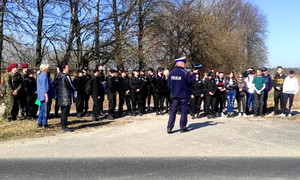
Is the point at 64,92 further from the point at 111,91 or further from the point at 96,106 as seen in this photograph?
the point at 111,91

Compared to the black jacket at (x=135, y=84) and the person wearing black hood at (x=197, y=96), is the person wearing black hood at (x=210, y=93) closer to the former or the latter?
the person wearing black hood at (x=197, y=96)

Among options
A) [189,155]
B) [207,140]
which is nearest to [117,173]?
[189,155]

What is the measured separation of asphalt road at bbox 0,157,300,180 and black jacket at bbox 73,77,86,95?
214 inches

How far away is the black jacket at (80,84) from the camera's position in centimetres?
1045

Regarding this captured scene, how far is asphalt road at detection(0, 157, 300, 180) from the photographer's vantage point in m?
4.34

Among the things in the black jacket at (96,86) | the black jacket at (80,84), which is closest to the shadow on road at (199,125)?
the black jacket at (96,86)

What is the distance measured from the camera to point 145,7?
17188 mm

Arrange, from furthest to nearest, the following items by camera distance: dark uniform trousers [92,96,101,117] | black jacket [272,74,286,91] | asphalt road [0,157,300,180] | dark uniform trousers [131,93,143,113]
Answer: dark uniform trousers [131,93,143,113]
black jacket [272,74,286,91]
dark uniform trousers [92,96,101,117]
asphalt road [0,157,300,180]

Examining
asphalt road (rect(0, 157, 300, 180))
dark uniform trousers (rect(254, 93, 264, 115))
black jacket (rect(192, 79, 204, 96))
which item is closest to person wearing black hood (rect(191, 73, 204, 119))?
black jacket (rect(192, 79, 204, 96))

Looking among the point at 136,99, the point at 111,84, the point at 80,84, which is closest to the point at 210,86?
the point at 136,99

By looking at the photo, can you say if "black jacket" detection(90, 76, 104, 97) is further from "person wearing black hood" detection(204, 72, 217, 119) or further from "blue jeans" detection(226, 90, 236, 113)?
"blue jeans" detection(226, 90, 236, 113)

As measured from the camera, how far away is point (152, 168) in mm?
4684

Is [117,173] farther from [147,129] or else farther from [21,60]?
[21,60]

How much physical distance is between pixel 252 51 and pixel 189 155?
127ft
